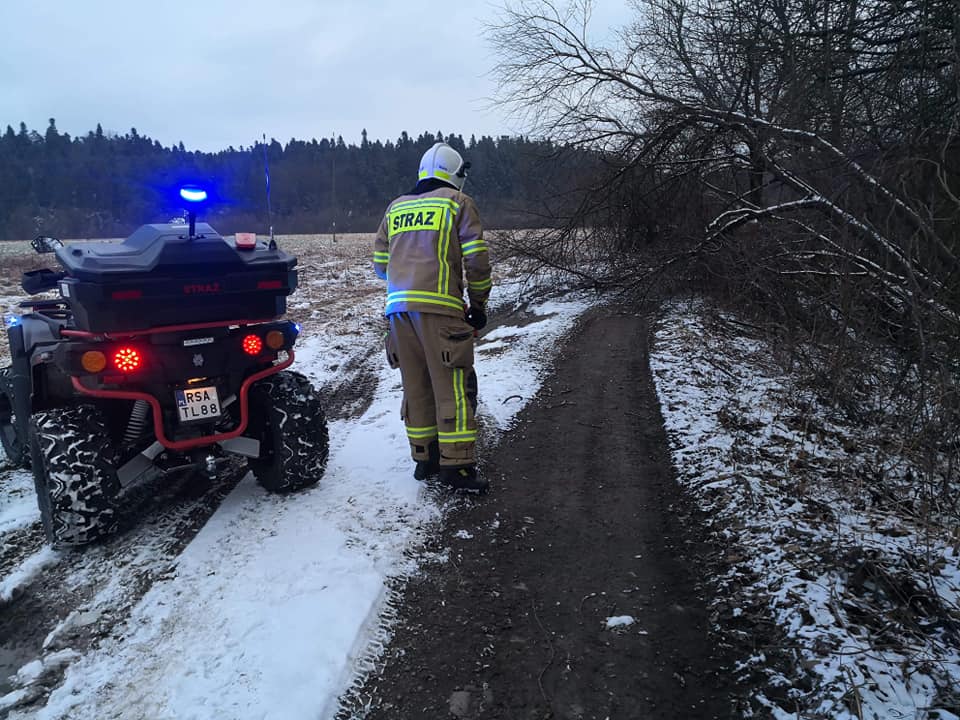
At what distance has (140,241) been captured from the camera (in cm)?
365

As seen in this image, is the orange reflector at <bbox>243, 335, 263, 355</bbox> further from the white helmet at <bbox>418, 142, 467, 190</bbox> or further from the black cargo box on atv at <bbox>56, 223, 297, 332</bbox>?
the white helmet at <bbox>418, 142, 467, 190</bbox>

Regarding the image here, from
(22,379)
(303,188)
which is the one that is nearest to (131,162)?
(303,188)

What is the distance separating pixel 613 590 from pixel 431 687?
1063mm

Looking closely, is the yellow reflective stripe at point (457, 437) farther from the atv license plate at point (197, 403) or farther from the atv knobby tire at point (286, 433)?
the atv license plate at point (197, 403)

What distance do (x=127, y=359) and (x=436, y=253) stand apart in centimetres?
187

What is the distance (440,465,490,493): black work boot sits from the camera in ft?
13.0

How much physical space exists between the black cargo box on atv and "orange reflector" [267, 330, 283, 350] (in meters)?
0.11

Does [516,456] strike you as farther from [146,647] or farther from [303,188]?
[303,188]

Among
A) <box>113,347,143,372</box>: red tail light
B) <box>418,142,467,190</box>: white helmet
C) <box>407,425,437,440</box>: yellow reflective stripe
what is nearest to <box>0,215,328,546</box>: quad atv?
<box>113,347,143,372</box>: red tail light

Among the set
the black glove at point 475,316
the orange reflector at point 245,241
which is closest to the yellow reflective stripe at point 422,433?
the black glove at point 475,316

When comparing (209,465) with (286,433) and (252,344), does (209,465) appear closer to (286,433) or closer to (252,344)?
(286,433)

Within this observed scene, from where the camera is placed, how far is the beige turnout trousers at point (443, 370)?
3.86 metres

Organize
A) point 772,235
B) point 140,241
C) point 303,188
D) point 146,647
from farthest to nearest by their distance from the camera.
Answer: point 303,188 → point 772,235 → point 140,241 → point 146,647

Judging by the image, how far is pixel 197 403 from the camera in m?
3.56
